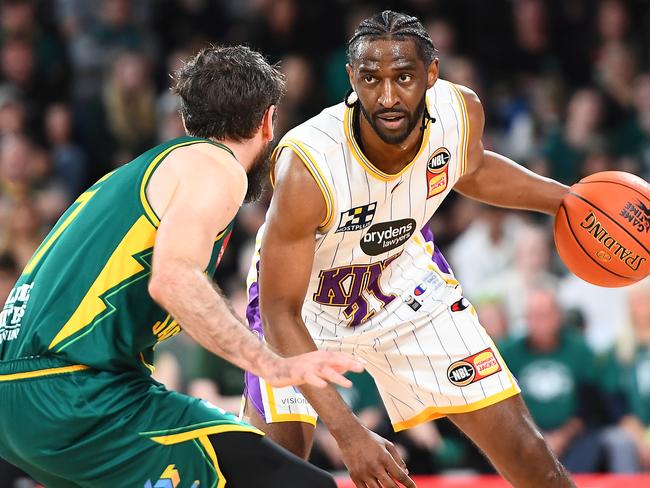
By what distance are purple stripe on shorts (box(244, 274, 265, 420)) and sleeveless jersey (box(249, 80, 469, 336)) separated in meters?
0.03

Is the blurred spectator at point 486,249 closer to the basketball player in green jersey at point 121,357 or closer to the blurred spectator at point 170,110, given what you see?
the blurred spectator at point 170,110

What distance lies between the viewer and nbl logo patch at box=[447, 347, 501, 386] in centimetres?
409

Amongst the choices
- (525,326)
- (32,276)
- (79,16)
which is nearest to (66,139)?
(79,16)

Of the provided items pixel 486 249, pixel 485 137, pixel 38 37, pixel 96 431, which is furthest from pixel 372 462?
pixel 38 37

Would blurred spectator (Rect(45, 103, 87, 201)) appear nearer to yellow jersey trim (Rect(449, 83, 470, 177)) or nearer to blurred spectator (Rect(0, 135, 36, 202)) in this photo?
blurred spectator (Rect(0, 135, 36, 202))

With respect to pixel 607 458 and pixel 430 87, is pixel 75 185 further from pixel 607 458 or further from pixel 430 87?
pixel 430 87

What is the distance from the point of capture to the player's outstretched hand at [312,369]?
2725 millimetres

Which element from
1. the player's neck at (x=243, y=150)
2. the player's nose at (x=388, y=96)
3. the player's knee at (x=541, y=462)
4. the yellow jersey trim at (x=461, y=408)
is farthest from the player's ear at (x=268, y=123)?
the player's knee at (x=541, y=462)

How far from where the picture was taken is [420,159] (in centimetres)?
398

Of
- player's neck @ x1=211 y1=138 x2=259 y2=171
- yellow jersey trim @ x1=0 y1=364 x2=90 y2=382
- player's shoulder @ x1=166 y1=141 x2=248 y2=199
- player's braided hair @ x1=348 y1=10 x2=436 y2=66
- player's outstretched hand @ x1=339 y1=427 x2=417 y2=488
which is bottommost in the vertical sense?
player's outstretched hand @ x1=339 y1=427 x2=417 y2=488

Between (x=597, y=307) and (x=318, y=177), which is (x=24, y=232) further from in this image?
(x=318, y=177)

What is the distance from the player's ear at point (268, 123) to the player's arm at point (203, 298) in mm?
556

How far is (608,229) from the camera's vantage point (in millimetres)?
4312

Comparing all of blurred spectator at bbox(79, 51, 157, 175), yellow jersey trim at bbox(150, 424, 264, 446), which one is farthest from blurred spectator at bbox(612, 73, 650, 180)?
yellow jersey trim at bbox(150, 424, 264, 446)
